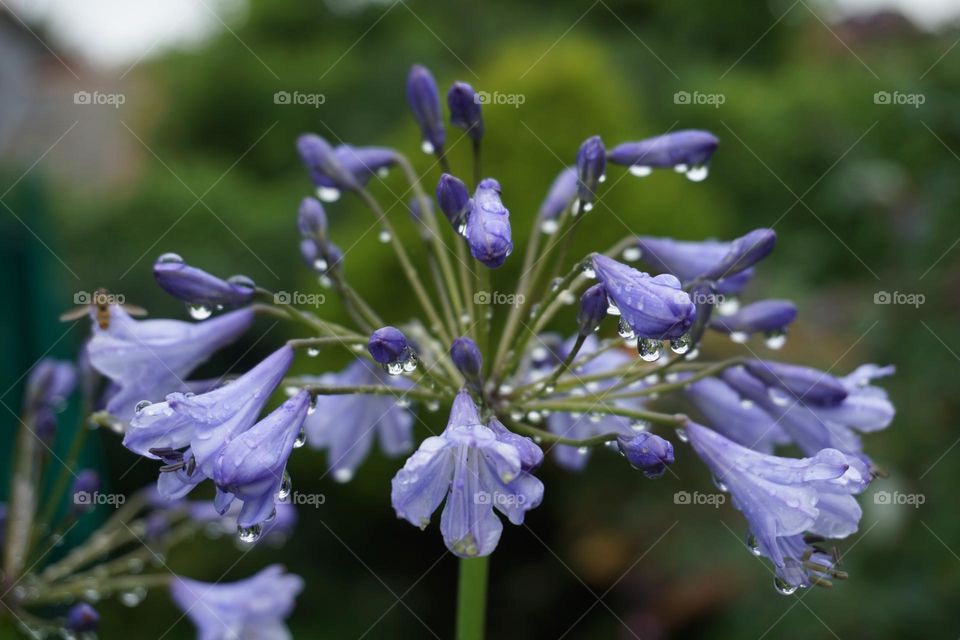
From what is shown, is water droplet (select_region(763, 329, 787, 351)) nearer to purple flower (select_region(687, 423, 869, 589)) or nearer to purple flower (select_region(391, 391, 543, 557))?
purple flower (select_region(687, 423, 869, 589))

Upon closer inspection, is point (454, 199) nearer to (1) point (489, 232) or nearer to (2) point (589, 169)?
(1) point (489, 232)

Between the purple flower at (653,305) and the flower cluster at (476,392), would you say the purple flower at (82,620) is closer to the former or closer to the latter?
the flower cluster at (476,392)

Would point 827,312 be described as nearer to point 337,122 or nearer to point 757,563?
point 757,563

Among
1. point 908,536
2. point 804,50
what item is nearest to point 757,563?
point 908,536

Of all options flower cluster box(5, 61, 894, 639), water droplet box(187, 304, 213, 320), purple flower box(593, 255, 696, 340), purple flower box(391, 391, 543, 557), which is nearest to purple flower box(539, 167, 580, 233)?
flower cluster box(5, 61, 894, 639)

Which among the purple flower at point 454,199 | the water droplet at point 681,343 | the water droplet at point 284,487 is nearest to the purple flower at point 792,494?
the water droplet at point 681,343

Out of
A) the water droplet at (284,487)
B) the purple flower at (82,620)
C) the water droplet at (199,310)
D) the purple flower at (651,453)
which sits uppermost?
the water droplet at (199,310)
